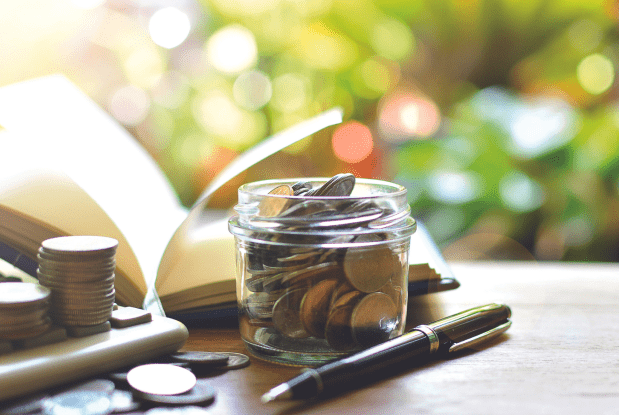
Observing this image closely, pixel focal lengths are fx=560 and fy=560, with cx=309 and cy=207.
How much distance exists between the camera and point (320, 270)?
1.82 ft

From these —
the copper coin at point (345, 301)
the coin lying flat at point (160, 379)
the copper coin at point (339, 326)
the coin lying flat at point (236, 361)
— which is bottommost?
the coin lying flat at point (236, 361)

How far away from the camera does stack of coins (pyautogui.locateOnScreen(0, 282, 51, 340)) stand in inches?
18.6

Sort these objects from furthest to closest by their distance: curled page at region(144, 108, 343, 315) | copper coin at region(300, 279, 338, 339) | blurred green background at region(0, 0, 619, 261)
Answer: blurred green background at region(0, 0, 619, 261) → curled page at region(144, 108, 343, 315) → copper coin at region(300, 279, 338, 339)

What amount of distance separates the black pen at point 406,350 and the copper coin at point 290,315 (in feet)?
0.20

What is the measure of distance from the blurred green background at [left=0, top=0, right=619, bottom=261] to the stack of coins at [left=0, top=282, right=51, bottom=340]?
152cm

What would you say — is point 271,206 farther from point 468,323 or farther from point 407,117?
point 407,117

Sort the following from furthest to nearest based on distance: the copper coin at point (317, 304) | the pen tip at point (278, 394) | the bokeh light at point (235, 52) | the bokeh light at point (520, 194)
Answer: the bokeh light at point (235, 52)
the bokeh light at point (520, 194)
the copper coin at point (317, 304)
the pen tip at point (278, 394)

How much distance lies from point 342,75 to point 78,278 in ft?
5.95

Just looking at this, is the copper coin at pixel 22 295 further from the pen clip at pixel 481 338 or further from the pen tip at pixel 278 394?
the pen clip at pixel 481 338

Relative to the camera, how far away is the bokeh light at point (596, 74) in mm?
1998

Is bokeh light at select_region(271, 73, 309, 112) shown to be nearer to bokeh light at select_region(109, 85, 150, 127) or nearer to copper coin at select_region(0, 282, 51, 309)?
bokeh light at select_region(109, 85, 150, 127)

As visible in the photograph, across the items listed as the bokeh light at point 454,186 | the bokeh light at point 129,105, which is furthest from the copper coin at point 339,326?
the bokeh light at point 129,105

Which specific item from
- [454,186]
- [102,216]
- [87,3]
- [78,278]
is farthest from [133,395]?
[87,3]

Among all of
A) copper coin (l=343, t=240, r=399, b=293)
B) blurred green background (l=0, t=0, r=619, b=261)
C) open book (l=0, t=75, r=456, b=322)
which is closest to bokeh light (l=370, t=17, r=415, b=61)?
blurred green background (l=0, t=0, r=619, b=261)
